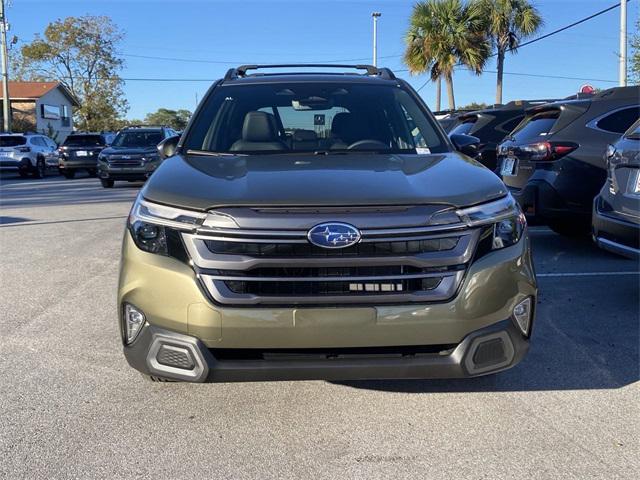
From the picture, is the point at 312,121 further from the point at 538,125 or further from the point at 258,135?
the point at 538,125

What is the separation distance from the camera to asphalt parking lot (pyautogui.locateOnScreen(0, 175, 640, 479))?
2.85 m

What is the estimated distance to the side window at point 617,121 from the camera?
6.88m

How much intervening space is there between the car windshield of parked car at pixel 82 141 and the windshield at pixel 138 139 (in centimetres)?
541

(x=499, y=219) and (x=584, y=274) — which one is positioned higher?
(x=499, y=219)

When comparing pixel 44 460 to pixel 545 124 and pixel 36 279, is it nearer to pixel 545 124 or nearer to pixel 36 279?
pixel 36 279

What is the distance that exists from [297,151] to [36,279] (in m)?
3.68

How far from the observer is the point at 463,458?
2.90m

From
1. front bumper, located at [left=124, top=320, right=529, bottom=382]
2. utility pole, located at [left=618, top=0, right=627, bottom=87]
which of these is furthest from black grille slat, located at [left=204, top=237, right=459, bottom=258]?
utility pole, located at [left=618, top=0, right=627, bottom=87]

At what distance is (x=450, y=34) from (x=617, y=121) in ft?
65.4

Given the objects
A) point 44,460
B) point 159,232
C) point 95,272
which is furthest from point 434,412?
point 95,272

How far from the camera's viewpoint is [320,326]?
2.75 meters

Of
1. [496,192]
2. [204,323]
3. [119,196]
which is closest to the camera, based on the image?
[204,323]

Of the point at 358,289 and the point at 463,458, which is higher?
the point at 358,289

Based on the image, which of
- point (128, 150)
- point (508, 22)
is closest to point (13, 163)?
Result: point (128, 150)
